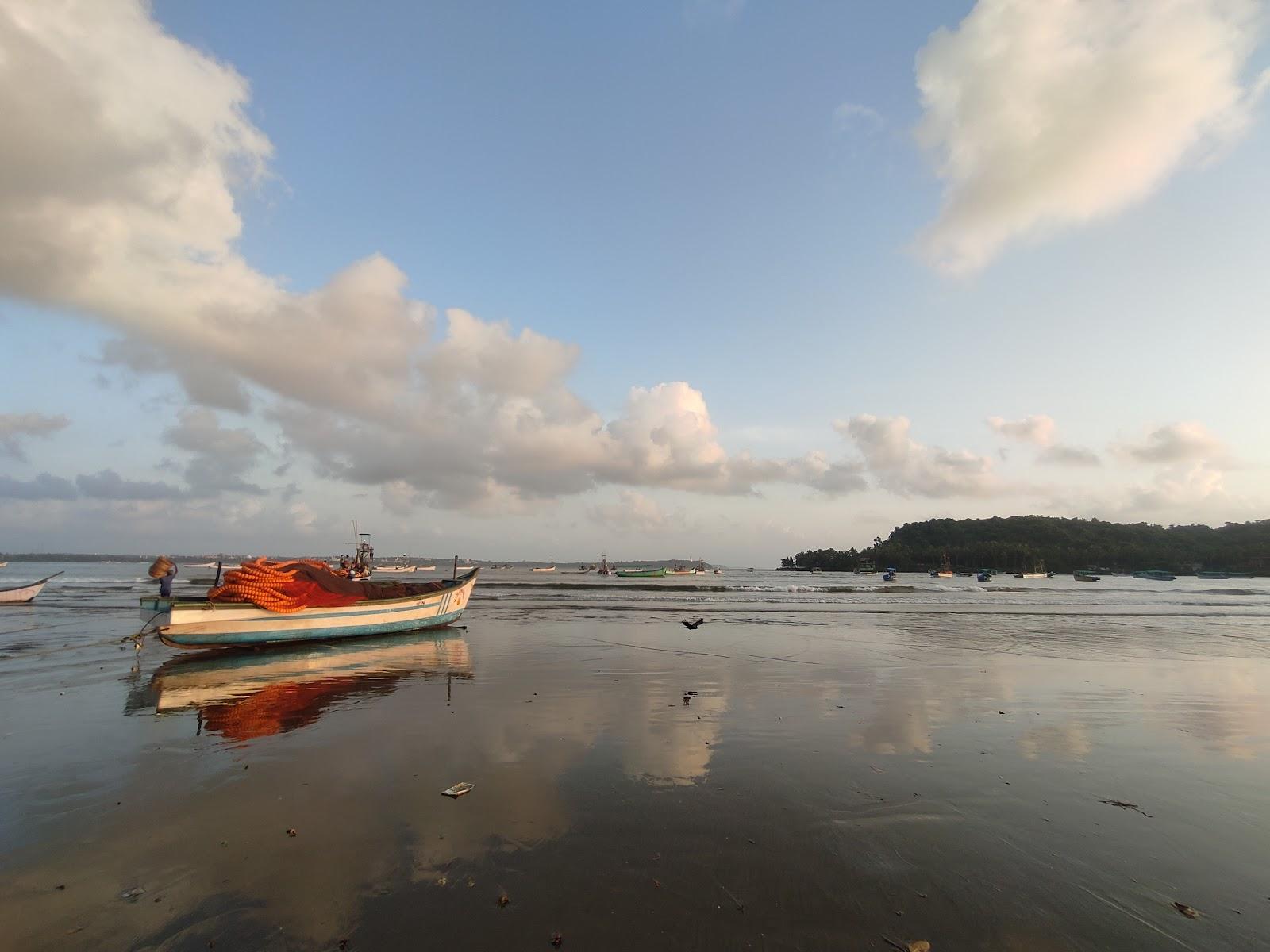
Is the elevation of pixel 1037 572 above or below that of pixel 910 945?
below

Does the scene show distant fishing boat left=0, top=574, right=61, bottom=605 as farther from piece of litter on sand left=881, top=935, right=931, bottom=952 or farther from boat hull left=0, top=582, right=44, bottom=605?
piece of litter on sand left=881, top=935, right=931, bottom=952

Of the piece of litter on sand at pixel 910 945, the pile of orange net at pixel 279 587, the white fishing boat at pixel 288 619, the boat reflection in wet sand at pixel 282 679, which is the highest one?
the pile of orange net at pixel 279 587

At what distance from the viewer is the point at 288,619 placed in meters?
19.1

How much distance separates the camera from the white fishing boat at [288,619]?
17.1m

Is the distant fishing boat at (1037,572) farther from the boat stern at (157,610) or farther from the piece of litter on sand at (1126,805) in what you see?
the boat stern at (157,610)

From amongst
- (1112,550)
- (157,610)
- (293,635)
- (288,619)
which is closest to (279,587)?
(288,619)

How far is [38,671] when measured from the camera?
1502cm

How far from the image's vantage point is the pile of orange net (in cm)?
1819

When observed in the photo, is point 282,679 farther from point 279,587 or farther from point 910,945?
point 910,945

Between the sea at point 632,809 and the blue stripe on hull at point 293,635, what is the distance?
71.8 inches

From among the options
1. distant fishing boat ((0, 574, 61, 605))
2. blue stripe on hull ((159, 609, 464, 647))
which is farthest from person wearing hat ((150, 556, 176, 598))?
distant fishing boat ((0, 574, 61, 605))

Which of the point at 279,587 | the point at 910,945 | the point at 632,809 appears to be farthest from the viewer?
the point at 279,587

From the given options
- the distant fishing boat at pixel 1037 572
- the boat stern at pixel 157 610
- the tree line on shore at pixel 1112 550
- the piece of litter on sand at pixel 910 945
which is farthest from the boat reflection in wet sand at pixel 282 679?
the tree line on shore at pixel 1112 550

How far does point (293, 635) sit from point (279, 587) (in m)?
1.74
